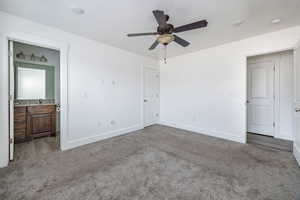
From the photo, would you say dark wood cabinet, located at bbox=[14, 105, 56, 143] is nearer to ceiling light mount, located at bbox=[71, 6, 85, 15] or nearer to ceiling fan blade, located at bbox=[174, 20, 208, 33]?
ceiling light mount, located at bbox=[71, 6, 85, 15]

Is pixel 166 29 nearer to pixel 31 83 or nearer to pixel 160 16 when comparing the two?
pixel 160 16

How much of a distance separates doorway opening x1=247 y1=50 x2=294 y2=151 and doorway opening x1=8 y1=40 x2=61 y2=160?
5.23 m

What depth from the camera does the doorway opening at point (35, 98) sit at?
2984mm

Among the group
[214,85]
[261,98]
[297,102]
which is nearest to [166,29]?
[214,85]

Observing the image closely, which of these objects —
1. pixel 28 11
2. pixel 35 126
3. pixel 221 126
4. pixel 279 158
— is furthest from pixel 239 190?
pixel 35 126

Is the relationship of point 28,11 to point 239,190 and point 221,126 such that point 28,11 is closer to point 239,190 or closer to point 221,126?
point 239,190

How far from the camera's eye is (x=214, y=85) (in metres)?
3.58

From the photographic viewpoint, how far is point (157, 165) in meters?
2.12

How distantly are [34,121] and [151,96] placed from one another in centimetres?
338

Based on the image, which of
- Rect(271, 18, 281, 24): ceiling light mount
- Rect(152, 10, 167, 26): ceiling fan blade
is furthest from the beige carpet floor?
Rect(271, 18, 281, 24): ceiling light mount

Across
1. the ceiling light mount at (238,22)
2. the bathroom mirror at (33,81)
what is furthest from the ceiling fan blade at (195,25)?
the bathroom mirror at (33,81)

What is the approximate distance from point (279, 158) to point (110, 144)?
3354 millimetres

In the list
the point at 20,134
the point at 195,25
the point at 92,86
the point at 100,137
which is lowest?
the point at 100,137

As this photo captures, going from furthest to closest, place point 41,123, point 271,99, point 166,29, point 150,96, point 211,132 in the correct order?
point 150,96 < point 211,132 < point 271,99 < point 41,123 < point 166,29
